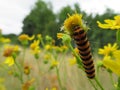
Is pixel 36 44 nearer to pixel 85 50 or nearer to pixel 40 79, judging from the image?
pixel 40 79

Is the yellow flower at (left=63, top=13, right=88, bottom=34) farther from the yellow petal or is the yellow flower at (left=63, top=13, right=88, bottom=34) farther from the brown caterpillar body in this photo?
the yellow petal

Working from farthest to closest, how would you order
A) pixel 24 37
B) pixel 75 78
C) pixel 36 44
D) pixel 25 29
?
pixel 25 29 → pixel 75 78 → pixel 36 44 → pixel 24 37

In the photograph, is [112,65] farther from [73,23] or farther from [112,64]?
[73,23]

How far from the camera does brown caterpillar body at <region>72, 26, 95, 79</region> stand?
3.18 ft

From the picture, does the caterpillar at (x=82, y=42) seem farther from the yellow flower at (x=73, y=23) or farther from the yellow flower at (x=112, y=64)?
the yellow flower at (x=112, y=64)

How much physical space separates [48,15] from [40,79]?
105 ft

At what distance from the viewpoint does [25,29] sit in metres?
33.1

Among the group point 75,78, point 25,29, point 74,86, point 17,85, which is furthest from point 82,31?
point 25,29

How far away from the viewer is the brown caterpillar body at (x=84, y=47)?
0.97 metres

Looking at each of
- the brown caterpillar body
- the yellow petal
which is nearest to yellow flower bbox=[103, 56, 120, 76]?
the yellow petal

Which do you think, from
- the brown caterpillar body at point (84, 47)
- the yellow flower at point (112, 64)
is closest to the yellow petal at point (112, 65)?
the yellow flower at point (112, 64)

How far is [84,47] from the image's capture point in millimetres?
973

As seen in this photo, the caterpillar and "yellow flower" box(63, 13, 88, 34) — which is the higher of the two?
"yellow flower" box(63, 13, 88, 34)

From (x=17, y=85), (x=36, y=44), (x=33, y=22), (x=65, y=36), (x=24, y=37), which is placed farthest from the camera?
(x=33, y=22)
